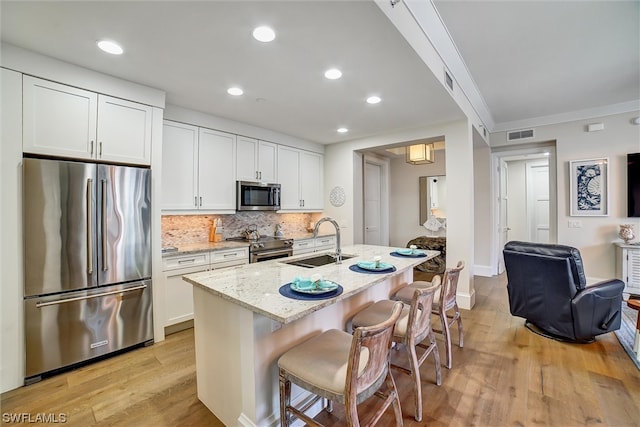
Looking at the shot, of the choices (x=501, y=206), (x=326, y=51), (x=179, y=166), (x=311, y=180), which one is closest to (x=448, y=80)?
(x=326, y=51)

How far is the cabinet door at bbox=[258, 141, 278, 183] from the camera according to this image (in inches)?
171

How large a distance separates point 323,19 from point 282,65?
69 centimetres

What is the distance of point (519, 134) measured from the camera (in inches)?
200

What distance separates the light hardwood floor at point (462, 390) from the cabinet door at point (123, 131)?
6.31 feet

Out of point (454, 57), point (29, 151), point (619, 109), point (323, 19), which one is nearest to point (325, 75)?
point (323, 19)

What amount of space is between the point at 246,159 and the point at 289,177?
879 mm

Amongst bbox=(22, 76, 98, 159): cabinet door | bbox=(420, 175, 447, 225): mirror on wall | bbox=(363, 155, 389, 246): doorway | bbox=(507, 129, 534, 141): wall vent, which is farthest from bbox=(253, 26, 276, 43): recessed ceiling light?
bbox=(420, 175, 447, 225): mirror on wall

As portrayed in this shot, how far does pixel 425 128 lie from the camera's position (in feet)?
13.5

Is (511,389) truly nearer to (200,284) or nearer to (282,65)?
(200,284)

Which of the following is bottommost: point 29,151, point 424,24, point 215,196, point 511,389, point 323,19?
point 511,389

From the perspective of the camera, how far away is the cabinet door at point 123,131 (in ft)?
8.52

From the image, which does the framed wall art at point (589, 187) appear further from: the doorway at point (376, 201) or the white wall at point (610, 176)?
the doorway at point (376, 201)

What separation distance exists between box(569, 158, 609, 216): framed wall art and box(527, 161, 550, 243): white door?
256cm

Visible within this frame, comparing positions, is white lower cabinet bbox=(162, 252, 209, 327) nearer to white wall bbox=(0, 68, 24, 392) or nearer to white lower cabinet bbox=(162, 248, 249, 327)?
white lower cabinet bbox=(162, 248, 249, 327)
